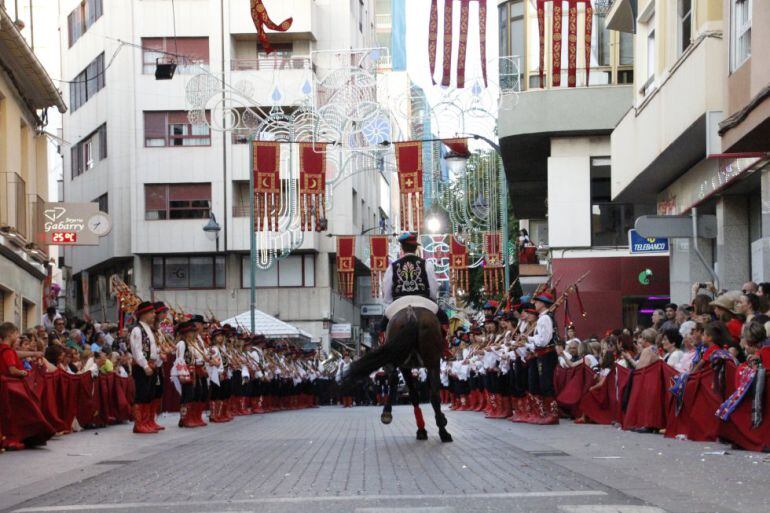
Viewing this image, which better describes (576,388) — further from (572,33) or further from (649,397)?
(572,33)

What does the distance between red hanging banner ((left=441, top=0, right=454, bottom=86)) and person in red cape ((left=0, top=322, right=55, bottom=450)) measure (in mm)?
15278

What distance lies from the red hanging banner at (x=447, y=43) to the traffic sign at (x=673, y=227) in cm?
739

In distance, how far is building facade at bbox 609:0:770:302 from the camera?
63.0 feet

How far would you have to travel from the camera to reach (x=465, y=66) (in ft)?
97.5

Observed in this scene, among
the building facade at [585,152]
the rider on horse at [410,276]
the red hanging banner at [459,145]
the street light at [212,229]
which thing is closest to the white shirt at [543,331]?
the rider on horse at [410,276]

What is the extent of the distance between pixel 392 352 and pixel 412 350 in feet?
1.09

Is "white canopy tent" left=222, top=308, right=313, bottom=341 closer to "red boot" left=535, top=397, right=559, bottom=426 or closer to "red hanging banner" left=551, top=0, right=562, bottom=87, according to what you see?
"red hanging banner" left=551, top=0, right=562, bottom=87

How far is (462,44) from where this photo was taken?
96.4ft

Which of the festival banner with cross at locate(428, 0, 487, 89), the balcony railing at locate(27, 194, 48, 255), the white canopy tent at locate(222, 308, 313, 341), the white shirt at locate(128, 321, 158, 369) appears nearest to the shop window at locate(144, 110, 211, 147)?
the white canopy tent at locate(222, 308, 313, 341)

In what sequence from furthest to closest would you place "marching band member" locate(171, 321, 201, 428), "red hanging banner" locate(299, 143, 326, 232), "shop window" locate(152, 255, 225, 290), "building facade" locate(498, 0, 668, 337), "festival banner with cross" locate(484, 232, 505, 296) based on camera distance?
"shop window" locate(152, 255, 225, 290) → "festival banner with cross" locate(484, 232, 505, 296) → "building facade" locate(498, 0, 668, 337) → "red hanging banner" locate(299, 143, 326, 232) → "marching band member" locate(171, 321, 201, 428)

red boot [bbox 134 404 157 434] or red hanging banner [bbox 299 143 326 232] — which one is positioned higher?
red hanging banner [bbox 299 143 326 232]

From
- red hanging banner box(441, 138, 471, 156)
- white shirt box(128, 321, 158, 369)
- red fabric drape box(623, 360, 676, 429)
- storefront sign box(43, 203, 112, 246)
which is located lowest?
red fabric drape box(623, 360, 676, 429)

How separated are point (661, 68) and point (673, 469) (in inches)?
677

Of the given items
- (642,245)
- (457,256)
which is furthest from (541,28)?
(457,256)
